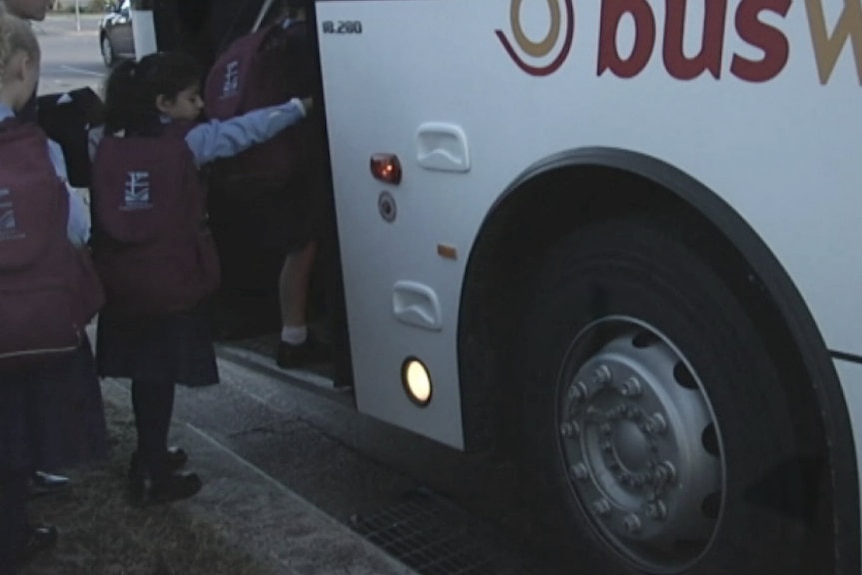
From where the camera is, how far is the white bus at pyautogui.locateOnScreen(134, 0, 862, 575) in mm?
2551

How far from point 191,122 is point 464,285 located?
48.4 inches

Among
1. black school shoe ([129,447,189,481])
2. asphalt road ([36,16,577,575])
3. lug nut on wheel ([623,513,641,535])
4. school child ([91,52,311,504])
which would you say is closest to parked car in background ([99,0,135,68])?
asphalt road ([36,16,577,575])

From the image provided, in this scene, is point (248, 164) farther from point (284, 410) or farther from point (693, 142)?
point (693, 142)

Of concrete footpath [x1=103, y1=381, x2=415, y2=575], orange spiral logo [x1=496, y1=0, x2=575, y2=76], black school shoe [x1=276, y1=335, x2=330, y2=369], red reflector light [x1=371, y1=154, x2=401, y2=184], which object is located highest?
orange spiral logo [x1=496, y1=0, x2=575, y2=76]

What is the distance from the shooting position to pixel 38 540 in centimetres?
399

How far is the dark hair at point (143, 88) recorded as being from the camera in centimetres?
404

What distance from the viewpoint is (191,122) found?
4.21 metres

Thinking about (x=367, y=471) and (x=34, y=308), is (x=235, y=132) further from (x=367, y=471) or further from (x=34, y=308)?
(x=367, y=471)

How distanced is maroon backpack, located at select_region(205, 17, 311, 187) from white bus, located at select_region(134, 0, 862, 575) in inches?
30.1

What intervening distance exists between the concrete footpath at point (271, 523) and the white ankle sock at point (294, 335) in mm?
461

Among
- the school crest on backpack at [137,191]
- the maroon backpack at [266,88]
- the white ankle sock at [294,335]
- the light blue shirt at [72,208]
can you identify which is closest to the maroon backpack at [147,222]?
the school crest on backpack at [137,191]

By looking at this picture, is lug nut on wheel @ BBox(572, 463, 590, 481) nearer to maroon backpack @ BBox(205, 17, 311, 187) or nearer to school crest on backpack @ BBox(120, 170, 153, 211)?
school crest on backpack @ BBox(120, 170, 153, 211)

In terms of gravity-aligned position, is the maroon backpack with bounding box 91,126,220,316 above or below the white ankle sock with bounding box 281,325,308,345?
above

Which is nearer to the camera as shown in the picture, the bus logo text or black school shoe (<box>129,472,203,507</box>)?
the bus logo text
